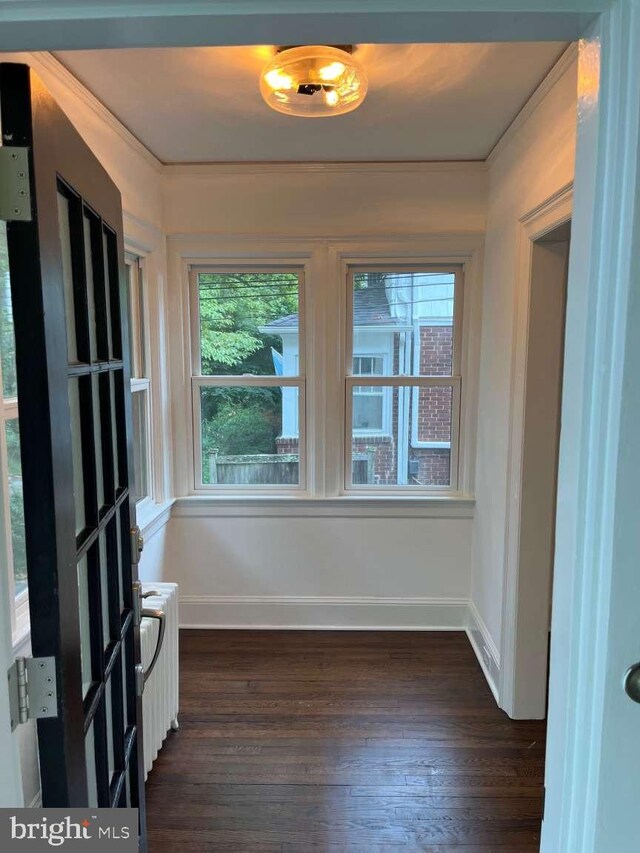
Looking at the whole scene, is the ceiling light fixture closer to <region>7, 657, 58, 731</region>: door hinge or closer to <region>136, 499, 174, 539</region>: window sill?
<region>7, 657, 58, 731</region>: door hinge

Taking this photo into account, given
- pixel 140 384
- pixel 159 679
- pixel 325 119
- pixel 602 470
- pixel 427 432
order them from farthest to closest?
1. pixel 427 432
2. pixel 140 384
3. pixel 325 119
4. pixel 159 679
5. pixel 602 470

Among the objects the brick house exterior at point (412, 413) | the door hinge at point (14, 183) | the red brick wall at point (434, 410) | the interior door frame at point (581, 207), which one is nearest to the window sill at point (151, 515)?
the brick house exterior at point (412, 413)

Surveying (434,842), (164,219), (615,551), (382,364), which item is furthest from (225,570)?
(615,551)

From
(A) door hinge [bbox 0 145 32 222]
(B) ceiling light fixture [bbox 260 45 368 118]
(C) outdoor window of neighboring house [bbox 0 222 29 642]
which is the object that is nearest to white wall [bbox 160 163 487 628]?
(B) ceiling light fixture [bbox 260 45 368 118]

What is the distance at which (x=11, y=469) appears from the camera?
1.31 meters

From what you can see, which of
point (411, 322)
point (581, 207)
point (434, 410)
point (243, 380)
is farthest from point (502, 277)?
point (581, 207)

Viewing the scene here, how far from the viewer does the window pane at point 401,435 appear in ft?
9.75

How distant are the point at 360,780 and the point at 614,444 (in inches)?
71.6

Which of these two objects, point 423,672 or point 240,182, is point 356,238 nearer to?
point 240,182

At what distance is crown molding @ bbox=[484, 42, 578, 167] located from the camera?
1.71 m

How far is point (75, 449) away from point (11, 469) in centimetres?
32

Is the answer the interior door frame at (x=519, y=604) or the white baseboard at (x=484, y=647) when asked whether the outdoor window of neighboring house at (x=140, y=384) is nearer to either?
the interior door frame at (x=519, y=604)

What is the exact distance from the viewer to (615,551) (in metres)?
0.75

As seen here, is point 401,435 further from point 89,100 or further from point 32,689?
point 32,689
